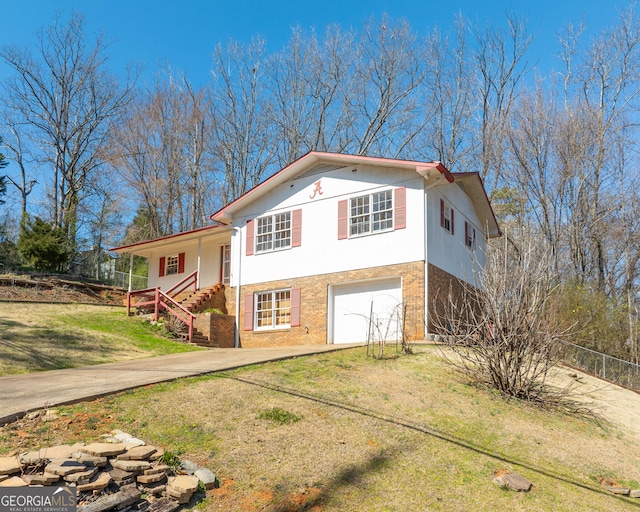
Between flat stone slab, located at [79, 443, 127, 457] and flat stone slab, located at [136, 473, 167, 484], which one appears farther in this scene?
flat stone slab, located at [79, 443, 127, 457]

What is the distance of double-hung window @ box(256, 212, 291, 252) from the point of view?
19.6m

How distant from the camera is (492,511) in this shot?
672 centimetres

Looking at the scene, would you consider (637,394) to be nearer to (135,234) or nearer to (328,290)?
(328,290)

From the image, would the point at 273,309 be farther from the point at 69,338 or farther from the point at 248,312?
the point at 69,338

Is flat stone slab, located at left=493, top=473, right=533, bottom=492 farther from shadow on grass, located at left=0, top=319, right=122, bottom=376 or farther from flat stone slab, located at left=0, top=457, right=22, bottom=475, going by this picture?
shadow on grass, located at left=0, top=319, right=122, bottom=376

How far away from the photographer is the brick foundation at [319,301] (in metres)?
16.2

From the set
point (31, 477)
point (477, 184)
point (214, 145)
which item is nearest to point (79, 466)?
point (31, 477)

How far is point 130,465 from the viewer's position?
6.31 m

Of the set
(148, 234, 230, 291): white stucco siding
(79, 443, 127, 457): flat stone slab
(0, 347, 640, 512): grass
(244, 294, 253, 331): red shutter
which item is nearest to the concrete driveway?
(0, 347, 640, 512): grass

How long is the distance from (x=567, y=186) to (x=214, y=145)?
21.6 metres

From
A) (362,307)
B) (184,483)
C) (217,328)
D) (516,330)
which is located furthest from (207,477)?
(217,328)

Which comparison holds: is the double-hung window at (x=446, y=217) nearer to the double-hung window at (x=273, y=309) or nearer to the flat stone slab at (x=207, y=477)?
the double-hung window at (x=273, y=309)

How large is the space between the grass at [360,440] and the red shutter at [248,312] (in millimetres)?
8519

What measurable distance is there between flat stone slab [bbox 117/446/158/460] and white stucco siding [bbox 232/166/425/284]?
1101 centimetres
